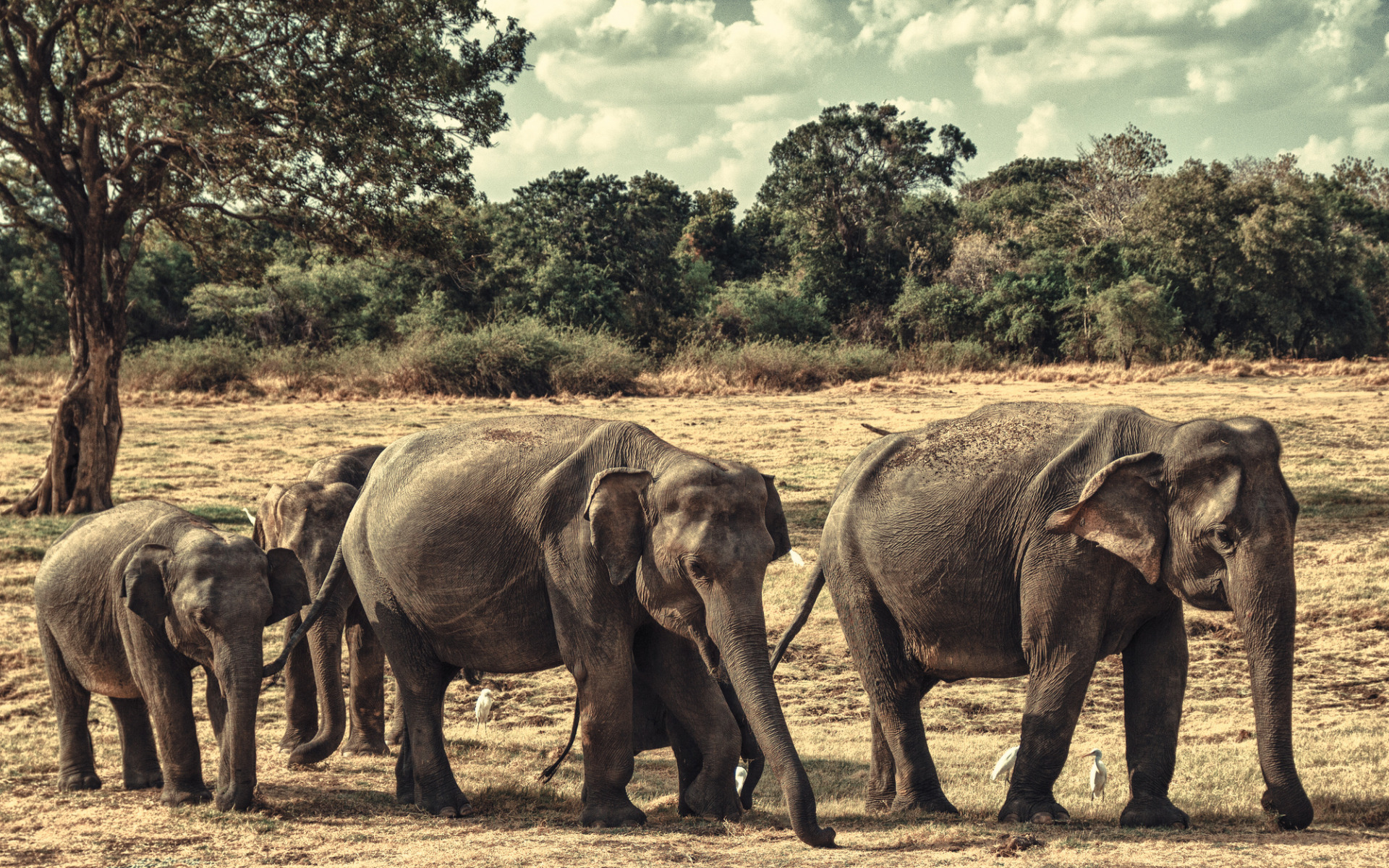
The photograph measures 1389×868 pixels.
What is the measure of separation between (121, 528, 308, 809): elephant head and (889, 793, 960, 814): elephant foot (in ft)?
10.9

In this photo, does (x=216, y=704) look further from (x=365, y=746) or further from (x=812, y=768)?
(x=812, y=768)

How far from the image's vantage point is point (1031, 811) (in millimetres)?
6613

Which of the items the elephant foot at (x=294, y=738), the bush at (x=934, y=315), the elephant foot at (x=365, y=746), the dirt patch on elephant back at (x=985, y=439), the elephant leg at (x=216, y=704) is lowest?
the elephant foot at (x=365, y=746)

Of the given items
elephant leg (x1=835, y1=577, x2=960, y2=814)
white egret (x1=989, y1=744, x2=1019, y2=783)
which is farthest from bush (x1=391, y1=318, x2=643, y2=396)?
elephant leg (x1=835, y1=577, x2=960, y2=814)

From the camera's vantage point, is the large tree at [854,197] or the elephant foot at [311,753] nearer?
the elephant foot at [311,753]

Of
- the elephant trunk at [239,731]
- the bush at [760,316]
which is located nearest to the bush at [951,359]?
the bush at [760,316]

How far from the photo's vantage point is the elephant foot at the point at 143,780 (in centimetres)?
779

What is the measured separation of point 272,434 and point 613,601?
72.0 feet

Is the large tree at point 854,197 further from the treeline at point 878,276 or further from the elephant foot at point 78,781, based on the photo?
the elephant foot at point 78,781

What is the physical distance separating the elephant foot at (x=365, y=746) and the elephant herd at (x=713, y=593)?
1.37m

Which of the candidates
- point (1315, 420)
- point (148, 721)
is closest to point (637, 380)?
point (1315, 420)

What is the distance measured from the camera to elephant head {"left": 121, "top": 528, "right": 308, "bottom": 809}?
6.79 m

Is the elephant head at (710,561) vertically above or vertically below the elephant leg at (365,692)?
above

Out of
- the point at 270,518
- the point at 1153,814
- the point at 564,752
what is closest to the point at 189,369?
the point at 270,518
